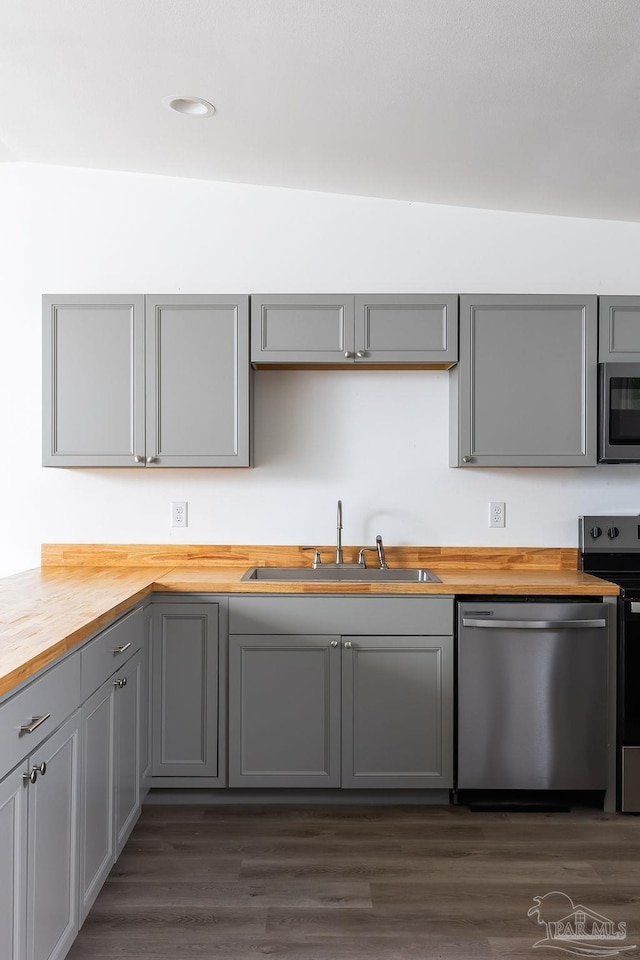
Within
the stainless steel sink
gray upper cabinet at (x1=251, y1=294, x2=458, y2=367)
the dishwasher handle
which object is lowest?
the dishwasher handle

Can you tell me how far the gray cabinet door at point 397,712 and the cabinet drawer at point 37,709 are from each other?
119 centimetres

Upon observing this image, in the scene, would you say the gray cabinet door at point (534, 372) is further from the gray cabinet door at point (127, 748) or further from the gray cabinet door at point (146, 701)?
the gray cabinet door at point (127, 748)

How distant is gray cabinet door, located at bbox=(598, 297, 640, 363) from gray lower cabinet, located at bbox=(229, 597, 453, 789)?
1265mm

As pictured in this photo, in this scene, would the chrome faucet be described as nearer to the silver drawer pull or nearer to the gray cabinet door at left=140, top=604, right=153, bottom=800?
the gray cabinet door at left=140, top=604, right=153, bottom=800

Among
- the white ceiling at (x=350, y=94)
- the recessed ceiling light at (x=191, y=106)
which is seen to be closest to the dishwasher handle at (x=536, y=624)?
the white ceiling at (x=350, y=94)

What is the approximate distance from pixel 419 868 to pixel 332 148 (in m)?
2.64

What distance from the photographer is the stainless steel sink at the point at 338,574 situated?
3.03m

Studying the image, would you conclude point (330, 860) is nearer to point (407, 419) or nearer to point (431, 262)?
point (407, 419)

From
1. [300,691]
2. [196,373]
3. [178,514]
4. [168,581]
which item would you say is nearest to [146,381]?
[196,373]

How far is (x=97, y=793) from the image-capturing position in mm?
1934

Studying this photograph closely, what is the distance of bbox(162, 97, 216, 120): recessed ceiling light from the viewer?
247cm

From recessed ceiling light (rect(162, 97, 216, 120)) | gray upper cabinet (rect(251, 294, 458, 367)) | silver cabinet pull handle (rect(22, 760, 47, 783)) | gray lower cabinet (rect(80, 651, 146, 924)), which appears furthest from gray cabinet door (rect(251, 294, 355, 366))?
silver cabinet pull handle (rect(22, 760, 47, 783))

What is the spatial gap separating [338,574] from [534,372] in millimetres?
1203

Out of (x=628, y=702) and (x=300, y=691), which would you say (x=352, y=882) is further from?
(x=628, y=702)
